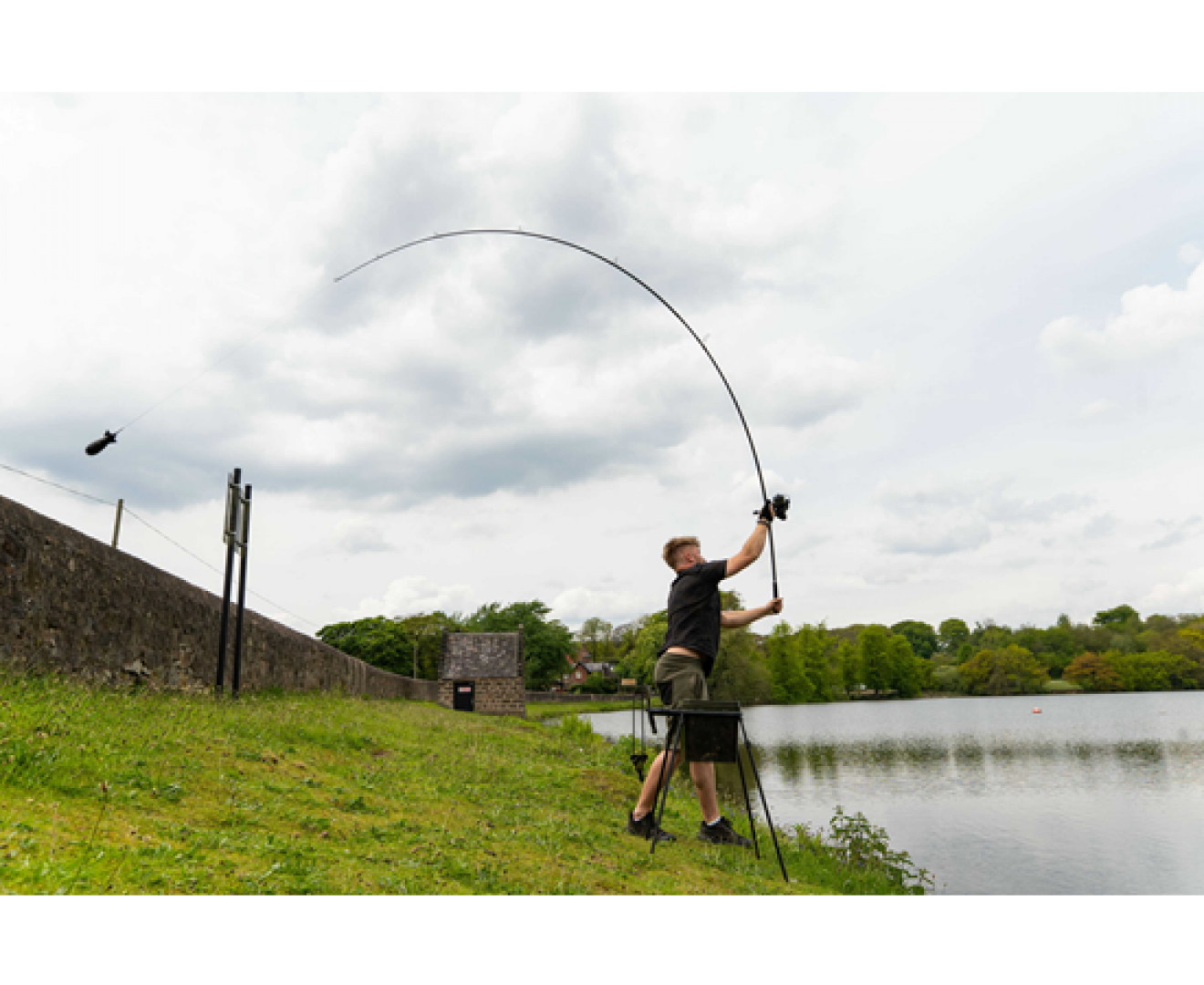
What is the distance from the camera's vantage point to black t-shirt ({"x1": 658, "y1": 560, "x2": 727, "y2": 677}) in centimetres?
582

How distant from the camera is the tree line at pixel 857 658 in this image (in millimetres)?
58531

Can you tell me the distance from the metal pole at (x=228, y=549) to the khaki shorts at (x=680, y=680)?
7.70 metres

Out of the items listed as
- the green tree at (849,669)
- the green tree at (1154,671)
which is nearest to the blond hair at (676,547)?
the green tree at (1154,671)

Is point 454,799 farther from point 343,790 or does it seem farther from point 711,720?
point 711,720

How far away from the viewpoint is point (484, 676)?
41500mm

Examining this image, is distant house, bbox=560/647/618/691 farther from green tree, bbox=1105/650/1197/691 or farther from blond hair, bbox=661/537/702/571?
blond hair, bbox=661/537/702/571

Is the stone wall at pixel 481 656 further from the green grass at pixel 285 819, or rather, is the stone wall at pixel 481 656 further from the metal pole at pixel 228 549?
the green grass at pixel 285 819

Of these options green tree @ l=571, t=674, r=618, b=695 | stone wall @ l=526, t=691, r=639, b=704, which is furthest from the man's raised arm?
green tree @ l=571, t=674, r=618, b=695

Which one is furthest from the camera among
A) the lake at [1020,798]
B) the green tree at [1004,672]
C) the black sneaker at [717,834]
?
the green tree at [1004,672]

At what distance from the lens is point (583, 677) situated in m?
115

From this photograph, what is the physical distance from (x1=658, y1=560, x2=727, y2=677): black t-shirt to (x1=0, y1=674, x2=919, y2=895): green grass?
1.63 metres

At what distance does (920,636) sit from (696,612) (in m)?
131

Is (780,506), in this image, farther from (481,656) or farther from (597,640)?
(597,640)
